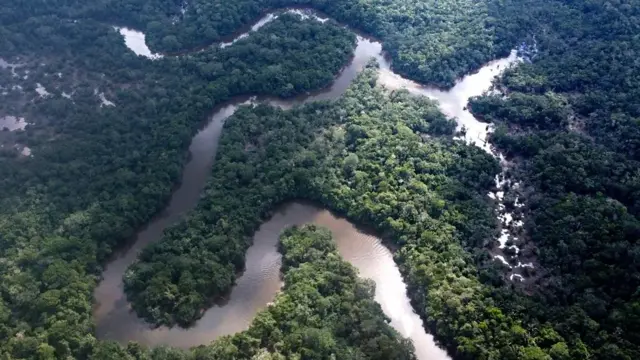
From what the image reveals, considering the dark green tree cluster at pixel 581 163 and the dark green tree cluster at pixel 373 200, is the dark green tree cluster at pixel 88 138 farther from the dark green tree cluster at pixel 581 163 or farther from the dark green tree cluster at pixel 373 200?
Result: the dark green tree cluster at pixel 581 163

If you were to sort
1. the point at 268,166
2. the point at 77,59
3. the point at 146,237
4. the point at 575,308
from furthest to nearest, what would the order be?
the point at 77,59
the point at 268,166
the point at 146,237
the point at 575,308

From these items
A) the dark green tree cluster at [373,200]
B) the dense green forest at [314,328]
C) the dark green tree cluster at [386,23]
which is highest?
the dark green tree cluster at [386,23]

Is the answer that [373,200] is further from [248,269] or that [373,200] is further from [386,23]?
[386,23]

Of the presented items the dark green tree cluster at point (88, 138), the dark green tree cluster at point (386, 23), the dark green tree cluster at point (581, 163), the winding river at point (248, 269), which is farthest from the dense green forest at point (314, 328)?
the dark green tree cluster at point (386, 23)

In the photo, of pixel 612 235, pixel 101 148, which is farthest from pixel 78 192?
pixel 612 235

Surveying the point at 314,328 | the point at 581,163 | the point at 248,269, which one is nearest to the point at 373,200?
the point at 248,269

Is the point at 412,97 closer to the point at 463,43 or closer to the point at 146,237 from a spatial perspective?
the point at 463,43

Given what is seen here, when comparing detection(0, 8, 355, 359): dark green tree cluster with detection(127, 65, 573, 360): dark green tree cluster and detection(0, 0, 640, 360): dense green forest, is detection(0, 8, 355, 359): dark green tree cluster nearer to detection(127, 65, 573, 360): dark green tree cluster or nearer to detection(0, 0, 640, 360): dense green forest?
detection(0, 0, 640, 360): dense green forest
